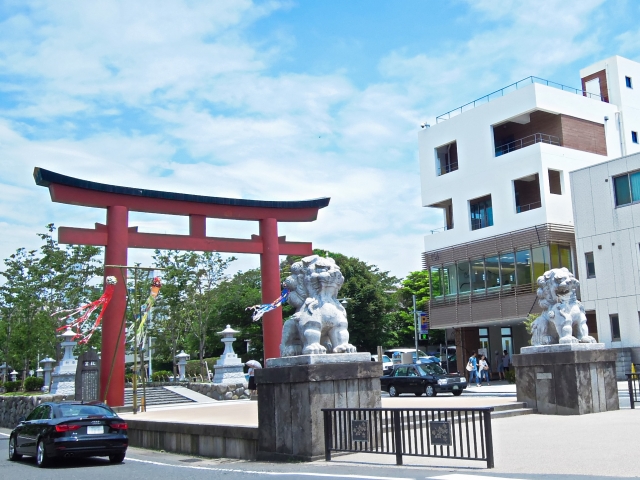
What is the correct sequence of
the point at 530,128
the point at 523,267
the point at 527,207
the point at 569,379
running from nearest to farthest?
the point at 569,379, the point at 523,267, the point at 527,207, the point at 530,128

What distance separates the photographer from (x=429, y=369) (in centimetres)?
2788

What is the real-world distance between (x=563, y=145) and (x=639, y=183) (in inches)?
241

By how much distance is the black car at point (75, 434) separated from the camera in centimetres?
1259

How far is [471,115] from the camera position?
39.7m

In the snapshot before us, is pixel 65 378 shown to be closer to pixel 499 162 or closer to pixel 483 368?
pixel 483 368

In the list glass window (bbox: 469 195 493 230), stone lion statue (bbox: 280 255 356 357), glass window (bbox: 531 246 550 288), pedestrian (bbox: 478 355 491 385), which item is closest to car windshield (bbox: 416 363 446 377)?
pedestrian (bbox: 478 355 491 385)

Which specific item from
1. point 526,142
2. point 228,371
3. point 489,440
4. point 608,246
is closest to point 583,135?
point 526,142

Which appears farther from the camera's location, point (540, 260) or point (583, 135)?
point (583, 135)

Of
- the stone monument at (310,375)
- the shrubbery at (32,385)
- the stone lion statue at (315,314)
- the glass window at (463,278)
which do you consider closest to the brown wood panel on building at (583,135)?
the glass window at (463,278)

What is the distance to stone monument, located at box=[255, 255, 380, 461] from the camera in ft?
36.2

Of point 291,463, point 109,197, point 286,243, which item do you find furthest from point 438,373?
point 291,463

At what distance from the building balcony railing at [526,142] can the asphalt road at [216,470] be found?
95.3ft

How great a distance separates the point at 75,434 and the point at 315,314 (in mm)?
4925

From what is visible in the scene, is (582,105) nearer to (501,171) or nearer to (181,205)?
(501,171)
